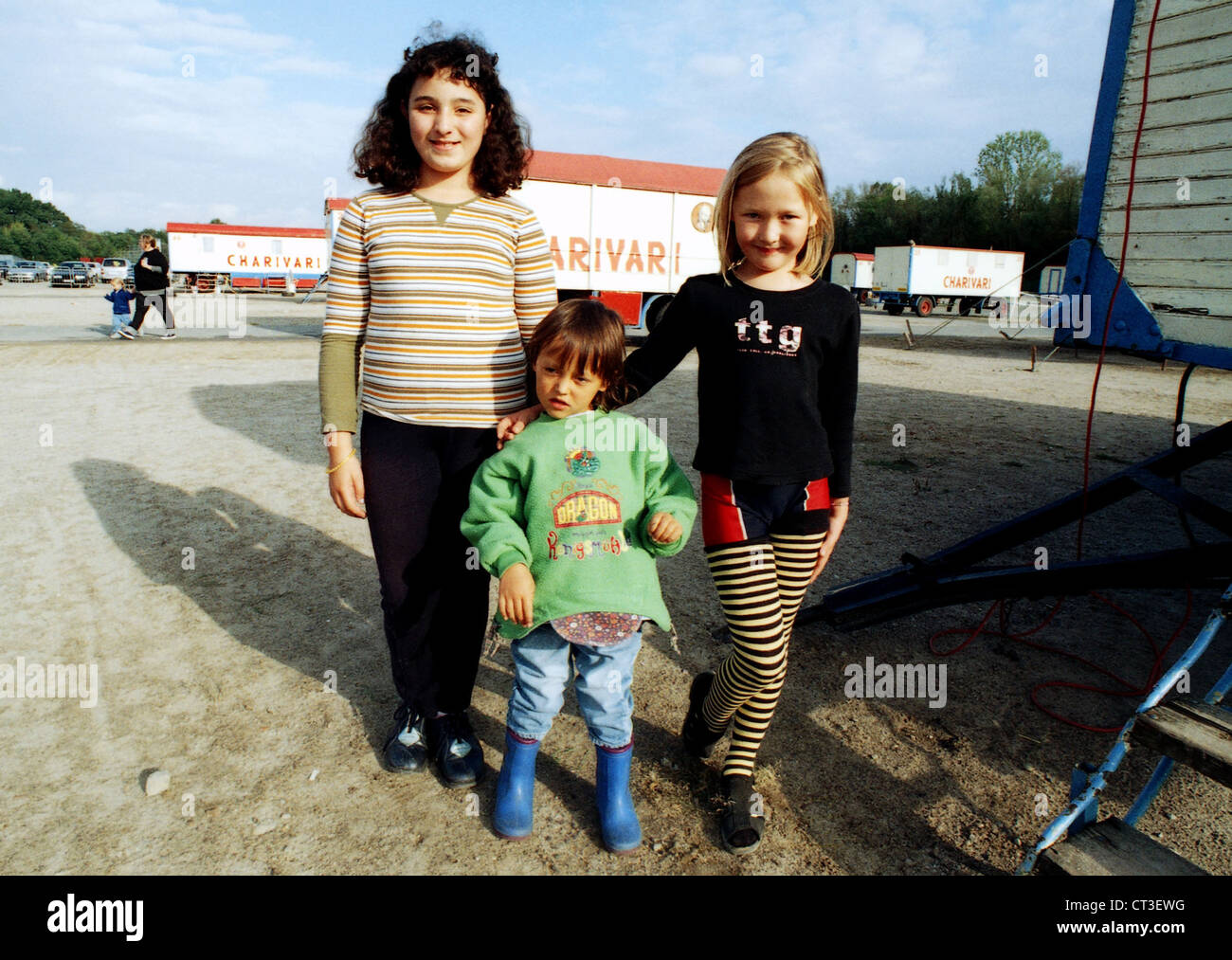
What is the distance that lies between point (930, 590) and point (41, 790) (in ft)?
10.0

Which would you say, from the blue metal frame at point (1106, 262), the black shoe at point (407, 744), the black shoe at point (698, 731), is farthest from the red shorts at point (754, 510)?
the blue metal frame at point (1106, 262)

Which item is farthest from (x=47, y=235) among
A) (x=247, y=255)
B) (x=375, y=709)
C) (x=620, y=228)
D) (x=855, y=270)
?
(x=375, y=709)

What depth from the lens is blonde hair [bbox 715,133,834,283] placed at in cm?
194

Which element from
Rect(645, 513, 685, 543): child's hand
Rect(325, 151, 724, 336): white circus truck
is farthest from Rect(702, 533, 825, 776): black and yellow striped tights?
Rect(325, 151, 724, 336): white circus truck

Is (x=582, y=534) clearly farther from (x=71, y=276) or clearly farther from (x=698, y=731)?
(x=71, y=276)

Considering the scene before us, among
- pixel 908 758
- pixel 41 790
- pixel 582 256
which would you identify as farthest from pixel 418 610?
pixel 582 256

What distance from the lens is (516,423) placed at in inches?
82.6

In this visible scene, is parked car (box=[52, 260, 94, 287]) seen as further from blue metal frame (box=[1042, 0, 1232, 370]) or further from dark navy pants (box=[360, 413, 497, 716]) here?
blue metal frame (box=[1042, 0, 1232, 370])

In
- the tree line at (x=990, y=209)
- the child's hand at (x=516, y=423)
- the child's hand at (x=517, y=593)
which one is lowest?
the child's hand at (x=517, y=593)

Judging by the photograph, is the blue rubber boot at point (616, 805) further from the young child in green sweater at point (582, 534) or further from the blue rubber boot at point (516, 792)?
the blue rubber boot at point (516, 792)

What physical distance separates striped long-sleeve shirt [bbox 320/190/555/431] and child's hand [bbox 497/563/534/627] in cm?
50

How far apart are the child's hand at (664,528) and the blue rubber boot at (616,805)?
0.63 m

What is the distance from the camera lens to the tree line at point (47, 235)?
88750 millimetres
